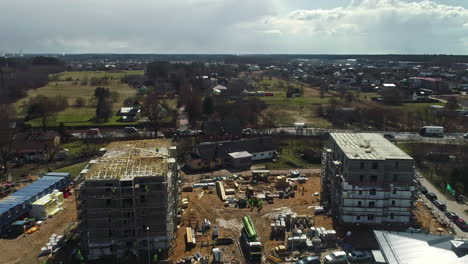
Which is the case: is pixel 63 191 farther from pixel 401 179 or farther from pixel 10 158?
pixel 401 179

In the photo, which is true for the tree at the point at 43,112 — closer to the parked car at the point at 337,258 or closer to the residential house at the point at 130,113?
the residential house at the point at 130,113

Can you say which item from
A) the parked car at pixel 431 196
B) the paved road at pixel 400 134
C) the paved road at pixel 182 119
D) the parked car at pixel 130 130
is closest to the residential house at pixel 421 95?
the paved road at pixel 400 134

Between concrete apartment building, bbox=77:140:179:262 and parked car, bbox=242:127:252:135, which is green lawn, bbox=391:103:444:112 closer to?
parked car, bbox=242:127:252:135

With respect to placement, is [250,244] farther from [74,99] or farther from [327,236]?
[74,99]

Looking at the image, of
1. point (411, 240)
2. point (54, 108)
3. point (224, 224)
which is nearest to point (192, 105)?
point (54, 108)

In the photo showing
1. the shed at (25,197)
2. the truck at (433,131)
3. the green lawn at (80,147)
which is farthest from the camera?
the truck at (433,131)

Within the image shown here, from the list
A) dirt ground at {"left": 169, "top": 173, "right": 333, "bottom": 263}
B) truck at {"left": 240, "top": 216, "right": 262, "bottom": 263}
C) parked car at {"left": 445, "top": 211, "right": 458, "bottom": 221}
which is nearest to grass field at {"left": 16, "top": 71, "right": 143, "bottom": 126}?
dirt ground at {"left": 169, "top": 173, "right": 333, "bottom": 263}
